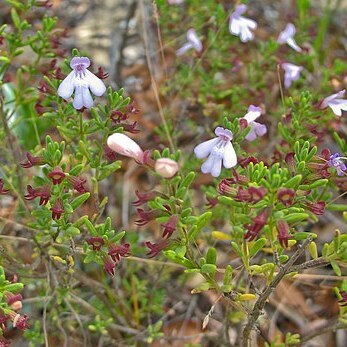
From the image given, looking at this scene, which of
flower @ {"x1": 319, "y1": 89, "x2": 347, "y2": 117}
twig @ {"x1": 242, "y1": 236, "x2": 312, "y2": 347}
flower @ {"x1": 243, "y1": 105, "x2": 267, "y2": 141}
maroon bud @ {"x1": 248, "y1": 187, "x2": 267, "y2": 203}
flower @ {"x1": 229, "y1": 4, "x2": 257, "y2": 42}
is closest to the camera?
maroon bud @ {"x1": 248, "y1": 187, "x2": 267, "y2": 203}

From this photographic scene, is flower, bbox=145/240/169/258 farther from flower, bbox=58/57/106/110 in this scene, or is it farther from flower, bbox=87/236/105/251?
flower, bbox=58/57/106/110

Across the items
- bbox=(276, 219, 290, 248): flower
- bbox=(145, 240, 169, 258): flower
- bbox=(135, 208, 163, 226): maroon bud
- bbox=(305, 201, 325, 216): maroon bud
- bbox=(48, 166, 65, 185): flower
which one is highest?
bbox=(48, 166, 65, 185): flower

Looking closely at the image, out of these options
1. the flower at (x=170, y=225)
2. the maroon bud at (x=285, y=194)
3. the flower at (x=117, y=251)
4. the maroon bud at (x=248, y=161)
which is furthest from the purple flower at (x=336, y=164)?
the flower at (x=117, y=251)

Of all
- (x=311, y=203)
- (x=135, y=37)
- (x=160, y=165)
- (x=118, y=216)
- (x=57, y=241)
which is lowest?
(x=118, y=216)

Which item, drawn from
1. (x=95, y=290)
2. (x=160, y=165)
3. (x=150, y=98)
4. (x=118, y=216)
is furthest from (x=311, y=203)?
(x=150, y=98)

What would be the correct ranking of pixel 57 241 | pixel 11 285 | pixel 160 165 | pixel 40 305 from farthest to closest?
pixel 40 305 < pixel 57 241 < pixel 11 285 < pixel 160 165

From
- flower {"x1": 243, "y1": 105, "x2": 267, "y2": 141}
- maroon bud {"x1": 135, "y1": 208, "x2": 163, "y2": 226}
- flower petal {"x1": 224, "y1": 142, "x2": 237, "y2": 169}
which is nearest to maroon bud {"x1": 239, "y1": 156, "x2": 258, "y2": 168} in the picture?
flower petal {"x1": 224, "y1": 142, "x2": 237, "y2": 169}

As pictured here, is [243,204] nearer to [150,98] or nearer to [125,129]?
[125,129]

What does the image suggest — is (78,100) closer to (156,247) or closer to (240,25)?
(156,247)
